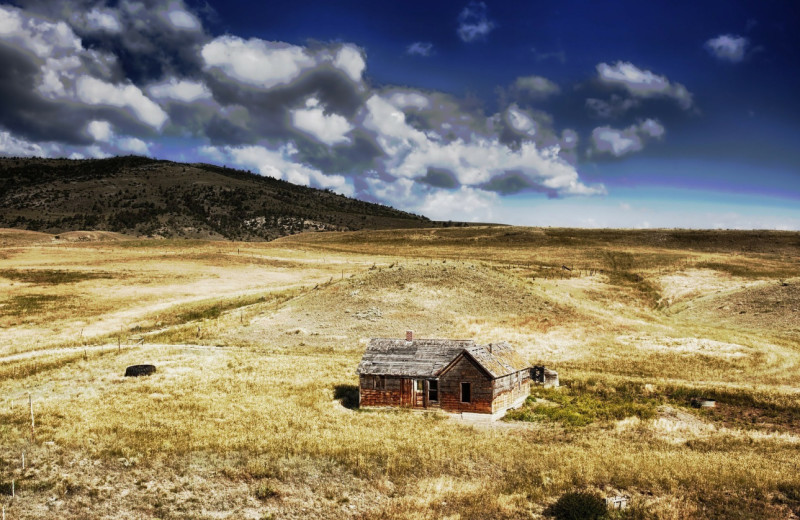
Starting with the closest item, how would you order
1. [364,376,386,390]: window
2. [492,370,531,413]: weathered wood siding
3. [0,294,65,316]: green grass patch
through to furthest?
[492,370,531,413]: weathered wood siding
[364,376,386,390]: window
[0,294,65,316]: green grass patch

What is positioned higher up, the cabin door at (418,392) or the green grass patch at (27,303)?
the green grass patch at (27,303)

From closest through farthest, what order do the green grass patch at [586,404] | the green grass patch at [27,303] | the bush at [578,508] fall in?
the bush at [578,508], the green grass patch at [586,404], the green grass patch at [27,303]

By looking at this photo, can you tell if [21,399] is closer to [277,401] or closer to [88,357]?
[88,357]

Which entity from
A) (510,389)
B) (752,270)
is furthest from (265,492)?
(752,270)

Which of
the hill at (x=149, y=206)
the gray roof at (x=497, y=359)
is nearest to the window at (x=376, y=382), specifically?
the gray roof at (x=497, y=359)

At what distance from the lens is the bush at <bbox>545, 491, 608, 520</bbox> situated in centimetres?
1769

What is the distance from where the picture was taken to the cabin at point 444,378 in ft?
103

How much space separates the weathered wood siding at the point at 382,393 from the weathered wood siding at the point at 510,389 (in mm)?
5863

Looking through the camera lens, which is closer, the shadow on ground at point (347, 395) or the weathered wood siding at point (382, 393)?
the weathered wood siding at point (382, 393)

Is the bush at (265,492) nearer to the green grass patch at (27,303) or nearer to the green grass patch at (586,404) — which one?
the green grass patch at (586,404)

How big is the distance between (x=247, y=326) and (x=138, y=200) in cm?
13059

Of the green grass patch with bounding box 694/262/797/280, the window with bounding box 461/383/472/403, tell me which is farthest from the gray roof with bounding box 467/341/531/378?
the green grass patch with bounding box 694/262/797/280

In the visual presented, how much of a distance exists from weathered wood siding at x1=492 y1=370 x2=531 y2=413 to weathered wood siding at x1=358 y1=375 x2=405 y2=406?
5863mm

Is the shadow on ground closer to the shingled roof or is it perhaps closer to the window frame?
the shingled roof
